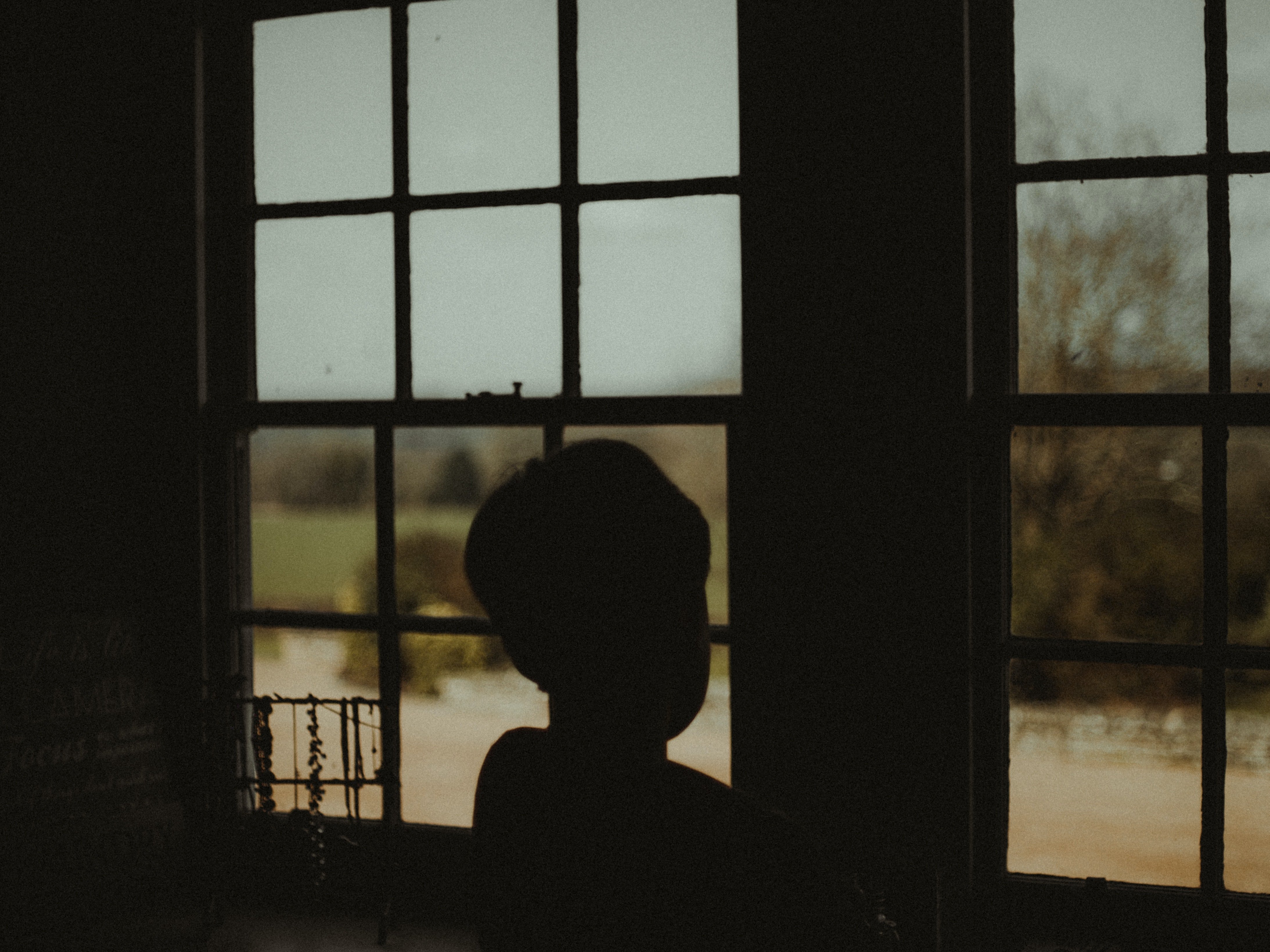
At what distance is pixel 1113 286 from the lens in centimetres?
160

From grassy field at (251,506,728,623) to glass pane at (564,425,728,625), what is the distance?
347 mm

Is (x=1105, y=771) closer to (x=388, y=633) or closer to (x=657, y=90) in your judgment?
(x=388, y=633)

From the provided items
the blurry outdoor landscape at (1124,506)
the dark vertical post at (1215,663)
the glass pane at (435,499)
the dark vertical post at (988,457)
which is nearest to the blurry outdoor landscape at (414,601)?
the glass pane at (435,499)

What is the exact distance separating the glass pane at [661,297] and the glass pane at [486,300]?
2.9 inches

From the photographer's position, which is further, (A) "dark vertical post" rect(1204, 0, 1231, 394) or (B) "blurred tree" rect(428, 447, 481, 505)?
(B) "blurred tree" rect(428, 447, 481, 505)

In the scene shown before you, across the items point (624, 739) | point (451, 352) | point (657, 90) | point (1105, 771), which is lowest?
point (1105, 771)

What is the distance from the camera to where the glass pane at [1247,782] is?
1.54 meters

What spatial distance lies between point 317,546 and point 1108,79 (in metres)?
1.71

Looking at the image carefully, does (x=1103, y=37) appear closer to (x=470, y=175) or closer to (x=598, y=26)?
(x=598, y=26)

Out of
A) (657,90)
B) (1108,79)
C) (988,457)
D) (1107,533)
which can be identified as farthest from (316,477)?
(1108,79)

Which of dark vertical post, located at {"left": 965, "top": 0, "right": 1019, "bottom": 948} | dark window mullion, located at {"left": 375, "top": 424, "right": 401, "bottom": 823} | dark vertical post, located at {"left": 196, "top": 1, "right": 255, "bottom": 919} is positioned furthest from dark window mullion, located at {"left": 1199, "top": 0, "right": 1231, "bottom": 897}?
dark vertical post, located at {"left": 196, "top": 1, "right": 255, "bottom": 919}

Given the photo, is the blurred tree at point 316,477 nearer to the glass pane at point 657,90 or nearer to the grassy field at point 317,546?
the grassy field at point 317,546

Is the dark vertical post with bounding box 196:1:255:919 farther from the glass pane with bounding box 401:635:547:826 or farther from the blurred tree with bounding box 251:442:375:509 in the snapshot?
the glass pane with bounding box 401:635:547:826

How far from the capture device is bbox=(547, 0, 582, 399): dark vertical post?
1.83m
